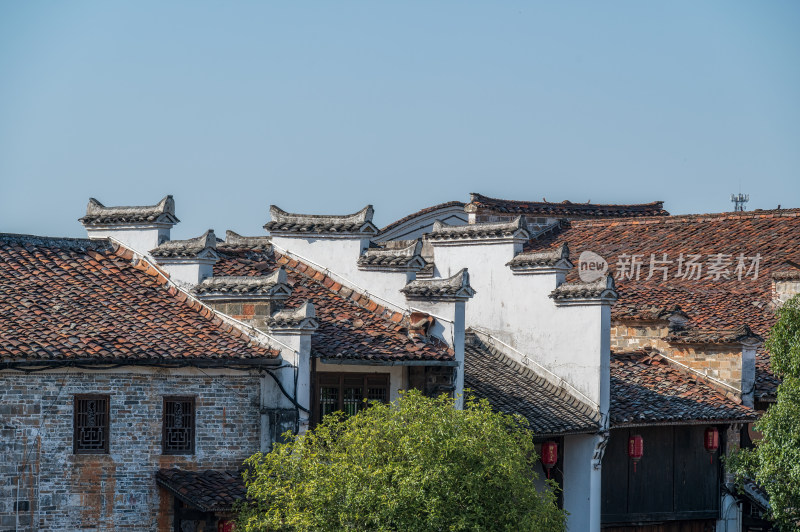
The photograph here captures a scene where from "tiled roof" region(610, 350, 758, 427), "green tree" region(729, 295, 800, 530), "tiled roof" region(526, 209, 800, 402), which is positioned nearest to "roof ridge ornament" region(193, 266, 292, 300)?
"tiled roof" region(610, 350, 758, 427)

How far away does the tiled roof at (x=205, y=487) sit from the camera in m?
18.2

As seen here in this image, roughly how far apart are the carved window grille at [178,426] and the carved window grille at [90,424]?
86cm

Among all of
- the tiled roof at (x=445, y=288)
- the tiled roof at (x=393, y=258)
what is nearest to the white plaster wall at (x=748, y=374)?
the tiled roof at (x=445, y=288)

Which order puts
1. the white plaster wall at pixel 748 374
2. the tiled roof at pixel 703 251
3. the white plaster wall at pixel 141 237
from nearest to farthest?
the white plaster wall at pixel 141 237 < the white plaster wall at pixel 748 374 < the tiled roof at pixel 703 251

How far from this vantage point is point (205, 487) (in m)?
18.7

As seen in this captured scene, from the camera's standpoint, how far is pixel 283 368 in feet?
64.1

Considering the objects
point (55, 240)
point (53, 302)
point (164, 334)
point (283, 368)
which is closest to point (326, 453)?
point (283, 368)

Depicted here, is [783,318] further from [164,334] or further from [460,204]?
[460,204]

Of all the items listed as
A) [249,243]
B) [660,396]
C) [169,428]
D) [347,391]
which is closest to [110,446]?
[169,428]

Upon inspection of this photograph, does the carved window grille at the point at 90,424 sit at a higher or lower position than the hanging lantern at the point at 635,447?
higher

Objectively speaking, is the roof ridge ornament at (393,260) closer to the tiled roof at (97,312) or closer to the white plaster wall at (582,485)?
the tiled roof at (97,312)

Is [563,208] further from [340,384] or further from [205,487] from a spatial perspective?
[205,487]

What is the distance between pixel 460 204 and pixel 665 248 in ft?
19.0

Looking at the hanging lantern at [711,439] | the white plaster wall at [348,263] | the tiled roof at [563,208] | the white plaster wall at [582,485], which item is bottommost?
the white plaster wall at [582,485]
